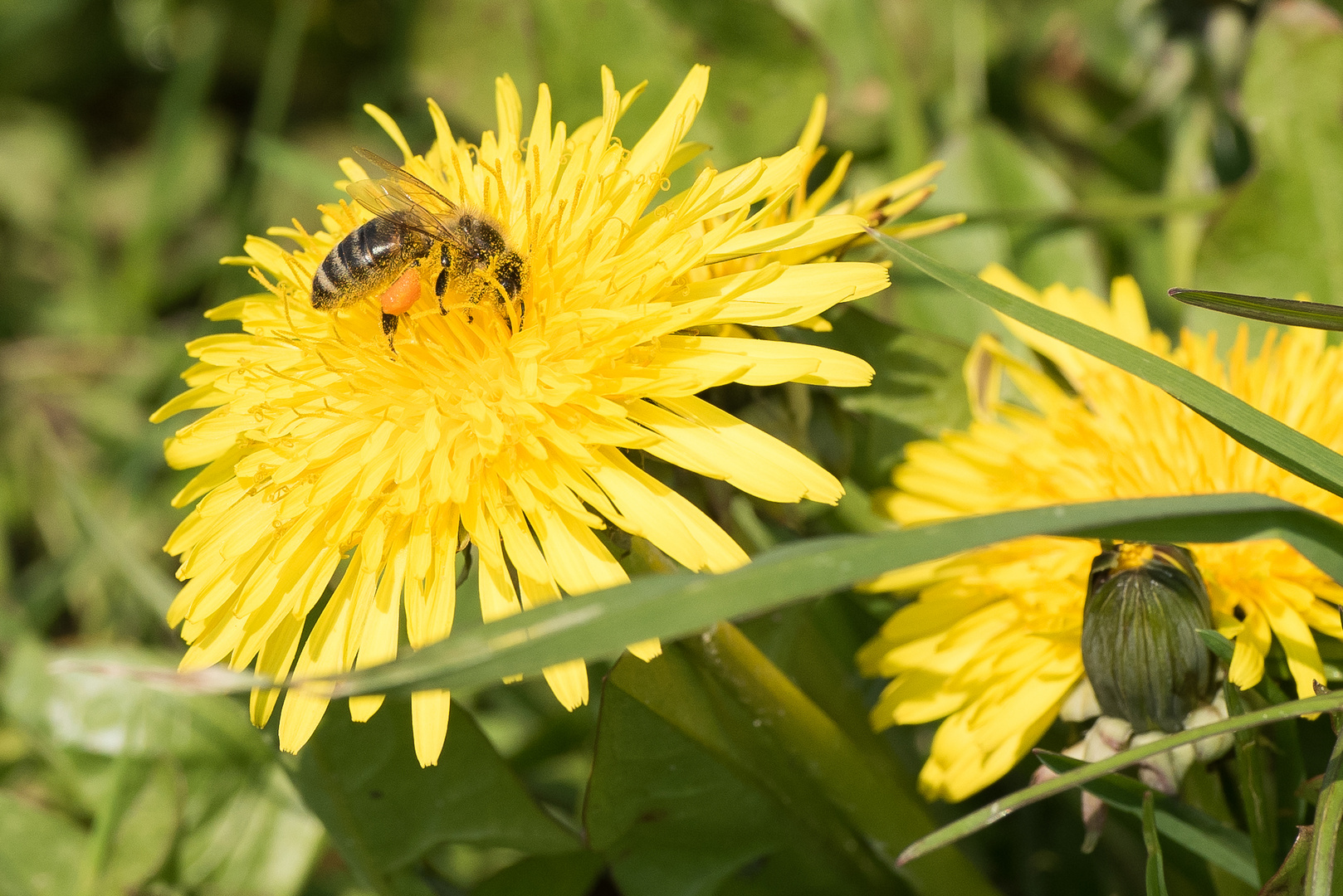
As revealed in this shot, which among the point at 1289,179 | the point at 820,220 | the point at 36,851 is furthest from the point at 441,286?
the point at 1289,179

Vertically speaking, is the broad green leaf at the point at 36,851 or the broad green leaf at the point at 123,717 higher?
the broad green leaf at the point at 123,717

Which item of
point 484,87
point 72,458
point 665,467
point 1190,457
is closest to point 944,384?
point 1190,457

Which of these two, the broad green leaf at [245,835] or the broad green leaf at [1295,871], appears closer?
the broad green leaf at [1295,871]

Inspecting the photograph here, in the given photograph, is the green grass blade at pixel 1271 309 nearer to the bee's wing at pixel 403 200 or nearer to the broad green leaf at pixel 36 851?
the bee's wing at pixel 403 200

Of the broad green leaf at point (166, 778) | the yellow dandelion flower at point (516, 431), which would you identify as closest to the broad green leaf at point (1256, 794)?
the yellow dandelion flower at point (516, 431)

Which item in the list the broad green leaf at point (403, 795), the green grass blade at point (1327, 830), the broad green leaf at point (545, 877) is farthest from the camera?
the broad green leaf at point (545, 877)

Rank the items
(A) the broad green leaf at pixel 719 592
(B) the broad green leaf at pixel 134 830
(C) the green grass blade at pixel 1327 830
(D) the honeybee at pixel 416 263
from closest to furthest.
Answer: (A) the broad green leaf at pixel 719 592 → (C) the green grass blade at pixel 1327 830 → (D) the honeybee at pixel 416 263 → (B) the broad green leaf at pixel 134 830

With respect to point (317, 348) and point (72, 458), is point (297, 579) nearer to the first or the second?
point (317, 348)

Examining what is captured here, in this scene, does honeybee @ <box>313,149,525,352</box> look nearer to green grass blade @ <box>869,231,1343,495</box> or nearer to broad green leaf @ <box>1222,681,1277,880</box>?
green grass blade @ <box>869,231,1343,495</box>
